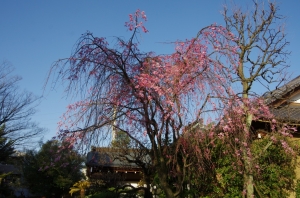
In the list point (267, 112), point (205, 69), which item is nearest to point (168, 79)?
point (205, 69)

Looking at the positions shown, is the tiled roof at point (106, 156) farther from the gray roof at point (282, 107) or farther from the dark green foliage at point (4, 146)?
the dark green foliage at point (4, 146)

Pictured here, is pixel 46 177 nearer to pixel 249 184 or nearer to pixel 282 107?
pixel 249 184

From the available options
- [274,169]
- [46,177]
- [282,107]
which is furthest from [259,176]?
[46,177]

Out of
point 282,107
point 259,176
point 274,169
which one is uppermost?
point 282,107

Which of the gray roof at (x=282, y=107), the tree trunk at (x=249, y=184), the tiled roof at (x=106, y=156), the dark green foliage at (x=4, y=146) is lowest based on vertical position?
the tree trunk at (x=249, y=184)

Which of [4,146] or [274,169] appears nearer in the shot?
[274,169]

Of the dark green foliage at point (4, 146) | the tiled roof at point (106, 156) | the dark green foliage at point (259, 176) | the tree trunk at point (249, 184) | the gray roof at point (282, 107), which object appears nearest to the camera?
the tiled roof at point (106, 156)

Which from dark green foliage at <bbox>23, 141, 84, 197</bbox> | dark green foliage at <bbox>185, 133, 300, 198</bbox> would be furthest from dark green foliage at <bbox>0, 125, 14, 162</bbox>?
dark green foliage at <bbox>185, 133, 300, 198</bbox>

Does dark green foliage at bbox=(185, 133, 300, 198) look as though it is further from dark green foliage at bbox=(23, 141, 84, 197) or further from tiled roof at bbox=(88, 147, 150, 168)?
dark green foliage at bbox=(23, 141, 84, 197)

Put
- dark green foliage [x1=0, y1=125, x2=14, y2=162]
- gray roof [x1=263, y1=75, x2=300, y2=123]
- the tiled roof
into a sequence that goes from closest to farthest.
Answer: the tiled roof, gray roof [x1=263, y1=75, x2=300, y2=123], dark green foliage [x1=0, y1=125, x2=14, y2=162]

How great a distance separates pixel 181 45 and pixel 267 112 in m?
2.81

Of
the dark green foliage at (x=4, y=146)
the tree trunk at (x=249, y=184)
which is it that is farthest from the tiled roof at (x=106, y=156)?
the dark green foliage at (x=4, y=146)

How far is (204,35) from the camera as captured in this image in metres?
7.12

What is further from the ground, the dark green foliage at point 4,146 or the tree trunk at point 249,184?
the dark green foliage at point 4,146
